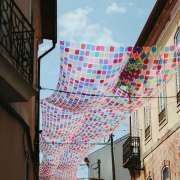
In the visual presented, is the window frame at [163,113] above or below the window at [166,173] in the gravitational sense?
above

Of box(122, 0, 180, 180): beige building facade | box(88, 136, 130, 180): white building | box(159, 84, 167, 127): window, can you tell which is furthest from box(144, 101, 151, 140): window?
box(88, 136, 130, 180): white building

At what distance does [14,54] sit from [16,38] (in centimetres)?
26

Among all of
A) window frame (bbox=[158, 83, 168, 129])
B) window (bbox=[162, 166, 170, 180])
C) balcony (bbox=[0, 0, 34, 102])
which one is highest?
window frame (bbox=[158, 83, 168, 129])

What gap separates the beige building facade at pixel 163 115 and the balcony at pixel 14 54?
7.45 metres

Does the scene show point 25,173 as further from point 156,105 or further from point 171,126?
point 156,105

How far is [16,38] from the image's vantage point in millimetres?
8414

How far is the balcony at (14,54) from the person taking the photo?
7.31 metres

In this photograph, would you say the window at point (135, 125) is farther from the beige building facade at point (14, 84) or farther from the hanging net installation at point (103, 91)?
the beige building facade at point (14, 84)

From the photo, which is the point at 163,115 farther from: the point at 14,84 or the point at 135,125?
the point at 14,84

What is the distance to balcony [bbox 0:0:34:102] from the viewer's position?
731 centimetres

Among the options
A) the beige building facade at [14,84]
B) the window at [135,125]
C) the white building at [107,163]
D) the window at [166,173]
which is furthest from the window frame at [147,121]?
the white building at [107,163]

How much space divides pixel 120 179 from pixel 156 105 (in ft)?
71.4

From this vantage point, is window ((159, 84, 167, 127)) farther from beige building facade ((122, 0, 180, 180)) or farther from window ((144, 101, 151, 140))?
window ((144, 101, 151, 140))

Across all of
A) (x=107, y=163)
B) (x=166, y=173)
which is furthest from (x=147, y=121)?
(x=107, y=163)
